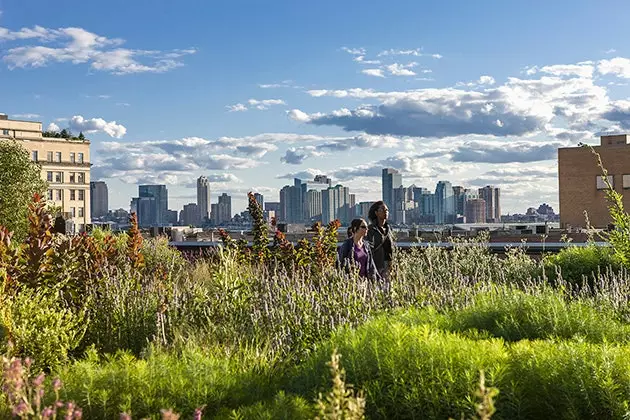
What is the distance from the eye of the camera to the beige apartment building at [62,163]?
9075 cm

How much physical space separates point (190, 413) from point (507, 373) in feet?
6.23

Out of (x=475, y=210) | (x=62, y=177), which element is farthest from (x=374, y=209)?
(x=475, y=210)

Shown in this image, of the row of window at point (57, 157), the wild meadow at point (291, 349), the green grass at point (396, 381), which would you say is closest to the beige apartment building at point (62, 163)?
the row of window at point (57, 157)

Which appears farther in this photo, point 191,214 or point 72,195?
point 191,214

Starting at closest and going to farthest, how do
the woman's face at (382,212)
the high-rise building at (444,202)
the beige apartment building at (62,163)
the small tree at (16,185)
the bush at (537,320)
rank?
the bush at (537,320) < the woman's face at (382,212) < the small tree at (16,185) < the beige apartment building at (62,163) < the high-rise building at (444,202)

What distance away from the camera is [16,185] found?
2772cm

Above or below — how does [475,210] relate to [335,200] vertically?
below

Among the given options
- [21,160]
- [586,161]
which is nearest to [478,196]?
[586,161]

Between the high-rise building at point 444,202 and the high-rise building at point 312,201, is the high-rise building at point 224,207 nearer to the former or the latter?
the high-rise building at point 312,201

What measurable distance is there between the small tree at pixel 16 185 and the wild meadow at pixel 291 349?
61.3 ft

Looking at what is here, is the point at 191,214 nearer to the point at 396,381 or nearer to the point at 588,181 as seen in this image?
the point at 588,181

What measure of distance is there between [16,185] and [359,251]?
70.8ft

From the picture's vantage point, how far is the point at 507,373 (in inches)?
172

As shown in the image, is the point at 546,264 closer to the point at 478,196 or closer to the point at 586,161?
the point at 586,161
